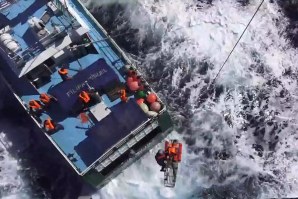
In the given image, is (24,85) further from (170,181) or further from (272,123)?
(272,123)

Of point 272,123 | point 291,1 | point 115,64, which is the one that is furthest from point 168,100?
point 291,1

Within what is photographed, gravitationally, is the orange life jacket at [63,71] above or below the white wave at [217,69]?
above

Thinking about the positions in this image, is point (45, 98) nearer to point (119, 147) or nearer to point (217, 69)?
point (119, 147)

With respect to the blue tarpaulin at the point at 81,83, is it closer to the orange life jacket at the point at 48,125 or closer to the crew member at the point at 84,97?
the crew member at the point at 84,97

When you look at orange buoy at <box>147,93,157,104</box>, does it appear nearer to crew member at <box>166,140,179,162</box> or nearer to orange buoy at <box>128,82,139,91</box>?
orange buoy at <box>128,82,139,91</box>

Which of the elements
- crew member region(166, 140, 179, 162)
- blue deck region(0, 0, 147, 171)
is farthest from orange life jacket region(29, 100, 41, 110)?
crew member region(166, 140, 179, 162)

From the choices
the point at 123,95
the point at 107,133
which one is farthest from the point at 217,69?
A: the point at 107,133

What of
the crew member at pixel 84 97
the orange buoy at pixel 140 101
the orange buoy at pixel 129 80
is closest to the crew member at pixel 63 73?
the crew member at pixel 84 97

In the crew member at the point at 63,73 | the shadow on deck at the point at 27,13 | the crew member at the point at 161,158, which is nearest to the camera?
the crew member at the point at 63,73
